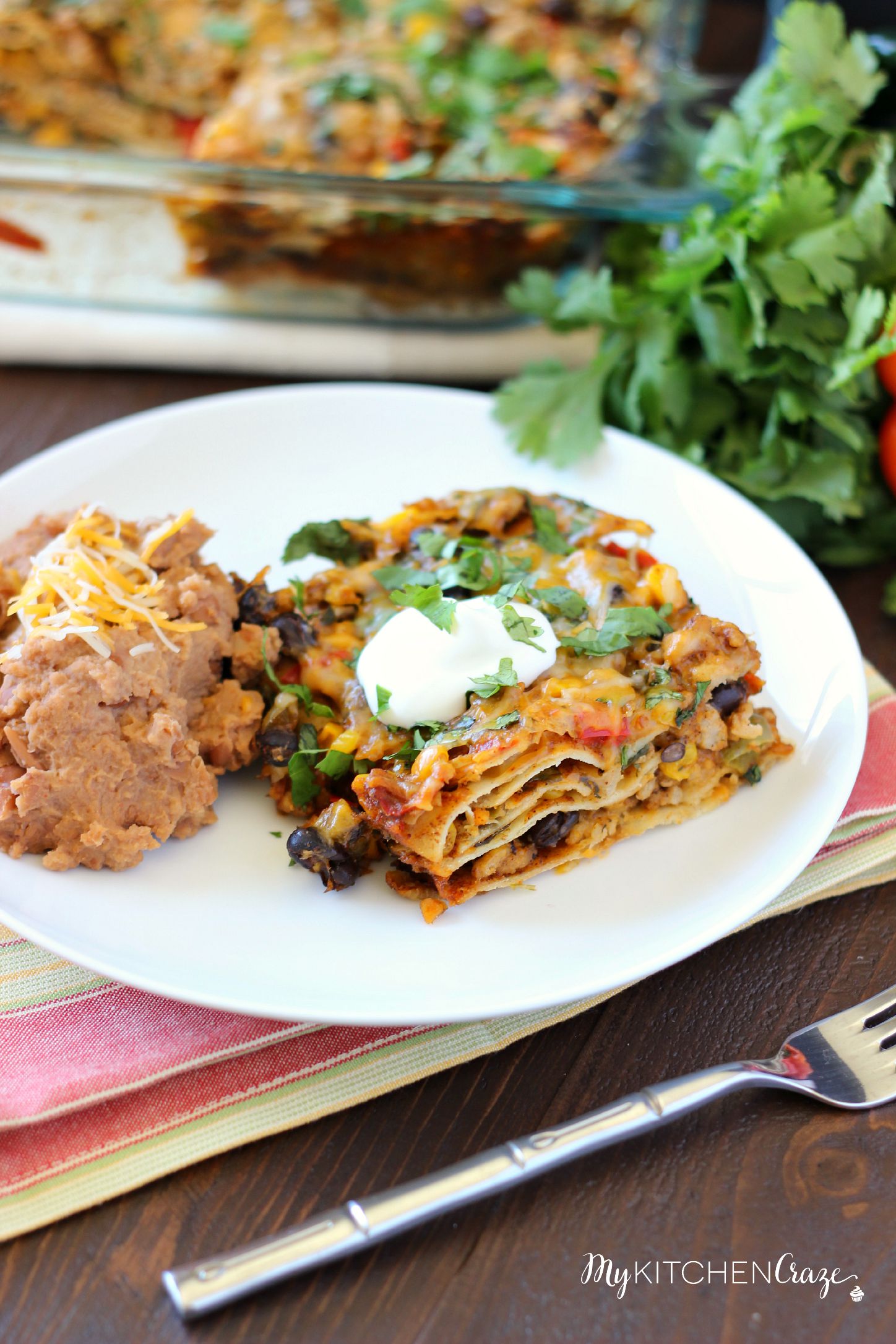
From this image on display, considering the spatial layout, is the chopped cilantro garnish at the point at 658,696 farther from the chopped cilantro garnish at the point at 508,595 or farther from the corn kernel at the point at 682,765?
the chopped cilantro garnish at the point at 508,595

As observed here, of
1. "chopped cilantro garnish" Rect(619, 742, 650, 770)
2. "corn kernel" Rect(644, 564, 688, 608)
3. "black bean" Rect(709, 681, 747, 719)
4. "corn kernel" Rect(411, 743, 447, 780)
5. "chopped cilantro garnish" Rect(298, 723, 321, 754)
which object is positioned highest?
"corn kernel" Rect(644, 564, 688, 608)

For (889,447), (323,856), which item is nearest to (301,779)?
(323,856)

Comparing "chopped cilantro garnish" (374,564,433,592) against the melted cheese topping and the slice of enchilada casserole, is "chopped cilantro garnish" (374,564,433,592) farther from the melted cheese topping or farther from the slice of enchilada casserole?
the melted cheese topping

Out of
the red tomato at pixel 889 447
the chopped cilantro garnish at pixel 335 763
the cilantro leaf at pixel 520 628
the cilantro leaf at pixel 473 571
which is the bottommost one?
the chopped cilantro garnish at pixel 335 763

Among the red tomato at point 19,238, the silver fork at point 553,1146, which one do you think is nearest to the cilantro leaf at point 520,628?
the silver fork at point 553,1146

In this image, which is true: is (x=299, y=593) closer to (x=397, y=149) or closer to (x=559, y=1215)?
(x=559, y=1215)

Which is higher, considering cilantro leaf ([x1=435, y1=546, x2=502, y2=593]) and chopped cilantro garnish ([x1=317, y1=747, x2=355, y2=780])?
cilantro leaf ([x1=435, y1=546, x2=502, y2=593])

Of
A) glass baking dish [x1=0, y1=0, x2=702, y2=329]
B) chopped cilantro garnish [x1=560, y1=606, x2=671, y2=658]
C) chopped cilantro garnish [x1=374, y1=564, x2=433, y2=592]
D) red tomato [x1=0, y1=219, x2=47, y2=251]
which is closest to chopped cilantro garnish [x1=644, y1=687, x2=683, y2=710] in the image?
chopped cilantro garnish [x1=560, y1=606, x2=671, y2=658]
